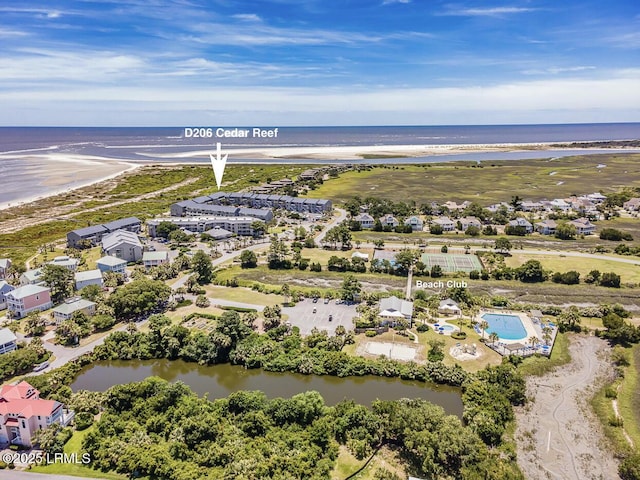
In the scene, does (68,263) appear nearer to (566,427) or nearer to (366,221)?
(366,221)

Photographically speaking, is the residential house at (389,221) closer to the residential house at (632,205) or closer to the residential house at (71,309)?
the residential house at (71,309)

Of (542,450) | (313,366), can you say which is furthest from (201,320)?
(542,450)

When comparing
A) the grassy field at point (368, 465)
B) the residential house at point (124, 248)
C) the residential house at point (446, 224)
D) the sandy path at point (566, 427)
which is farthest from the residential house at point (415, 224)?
the grassy field at point (368, 465)

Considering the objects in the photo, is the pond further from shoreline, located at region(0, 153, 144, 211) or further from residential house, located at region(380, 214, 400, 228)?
shoreline, located at region(0, 153, 144, 211)

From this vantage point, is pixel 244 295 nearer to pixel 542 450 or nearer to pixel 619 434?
pixel 542 450

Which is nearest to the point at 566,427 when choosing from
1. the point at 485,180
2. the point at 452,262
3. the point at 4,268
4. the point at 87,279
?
the point at 452,262

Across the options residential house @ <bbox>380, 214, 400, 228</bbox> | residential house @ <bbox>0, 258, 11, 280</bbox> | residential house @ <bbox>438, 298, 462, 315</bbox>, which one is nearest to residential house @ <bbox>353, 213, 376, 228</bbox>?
residential house @ <bbox>380, 214, 400, 228</bbox>
